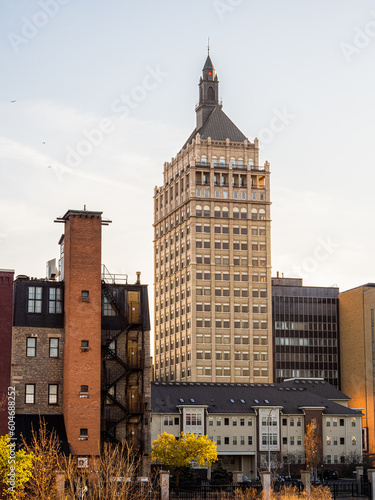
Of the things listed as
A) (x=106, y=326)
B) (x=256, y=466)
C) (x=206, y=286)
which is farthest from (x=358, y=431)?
(x=106, y=326)

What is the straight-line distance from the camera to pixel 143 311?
94.8m

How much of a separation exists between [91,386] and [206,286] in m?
112

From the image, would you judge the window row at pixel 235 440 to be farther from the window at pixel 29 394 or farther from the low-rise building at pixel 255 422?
the window at pixel 29 394

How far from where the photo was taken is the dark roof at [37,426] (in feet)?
274

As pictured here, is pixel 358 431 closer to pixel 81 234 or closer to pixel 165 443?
pixel 165 443

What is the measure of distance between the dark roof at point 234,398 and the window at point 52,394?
5324 centimetres

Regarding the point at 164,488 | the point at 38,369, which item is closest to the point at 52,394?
the point at 38,369

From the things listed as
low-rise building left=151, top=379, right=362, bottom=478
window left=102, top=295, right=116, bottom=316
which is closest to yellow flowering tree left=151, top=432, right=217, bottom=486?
low-rise building left=151, top=379, right=362, bottom=478

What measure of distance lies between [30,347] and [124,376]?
9.72 metres

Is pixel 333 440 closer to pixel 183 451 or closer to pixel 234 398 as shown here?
pixel 234 398

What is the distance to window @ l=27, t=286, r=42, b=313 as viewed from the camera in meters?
90.6

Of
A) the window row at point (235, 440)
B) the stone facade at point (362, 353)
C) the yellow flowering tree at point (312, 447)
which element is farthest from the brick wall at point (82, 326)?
the stone facade at point (362, 353)

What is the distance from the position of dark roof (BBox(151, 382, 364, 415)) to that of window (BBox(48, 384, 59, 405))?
5324cm

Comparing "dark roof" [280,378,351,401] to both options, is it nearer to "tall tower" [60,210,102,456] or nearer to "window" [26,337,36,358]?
"tall tower" [60,210,102,456]
